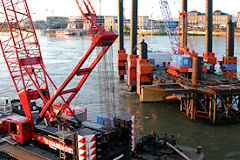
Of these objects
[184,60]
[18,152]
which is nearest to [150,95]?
[184,60]

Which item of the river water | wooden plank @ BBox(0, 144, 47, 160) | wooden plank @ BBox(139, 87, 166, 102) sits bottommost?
the river water

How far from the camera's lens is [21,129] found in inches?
740

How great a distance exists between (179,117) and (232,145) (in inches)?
288

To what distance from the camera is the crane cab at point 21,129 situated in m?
18.9

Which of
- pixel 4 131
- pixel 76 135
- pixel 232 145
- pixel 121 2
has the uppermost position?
pixel 121 2

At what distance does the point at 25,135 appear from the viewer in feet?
62.2

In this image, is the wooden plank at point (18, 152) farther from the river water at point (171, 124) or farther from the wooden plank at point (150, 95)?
the wooden plank at point (150, 95)

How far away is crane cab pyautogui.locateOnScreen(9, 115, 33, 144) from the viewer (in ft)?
61.9

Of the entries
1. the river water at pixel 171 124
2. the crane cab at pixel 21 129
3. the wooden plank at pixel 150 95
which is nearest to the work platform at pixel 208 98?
the river water at pixel 171 124

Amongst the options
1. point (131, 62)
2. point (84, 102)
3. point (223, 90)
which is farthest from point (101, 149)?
point (131, 62)

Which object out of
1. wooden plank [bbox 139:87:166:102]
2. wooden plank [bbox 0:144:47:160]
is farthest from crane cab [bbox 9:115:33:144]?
wooden plank [bbox 139:87:166:102]

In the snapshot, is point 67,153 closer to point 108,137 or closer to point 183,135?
point 108,137

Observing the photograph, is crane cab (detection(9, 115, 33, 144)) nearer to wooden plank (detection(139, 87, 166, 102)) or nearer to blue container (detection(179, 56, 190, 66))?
wooden plank (detection(139, 87, 166, 102))

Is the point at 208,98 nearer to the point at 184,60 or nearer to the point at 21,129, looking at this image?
the point at 184,60
